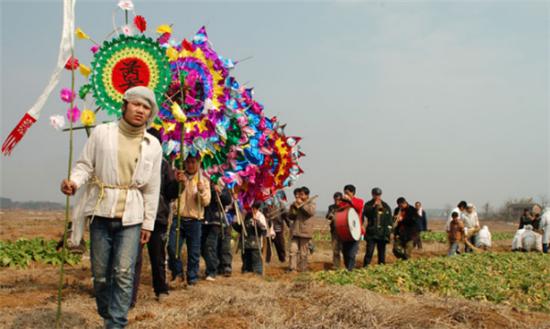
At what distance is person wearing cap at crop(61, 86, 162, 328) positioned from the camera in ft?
15.1

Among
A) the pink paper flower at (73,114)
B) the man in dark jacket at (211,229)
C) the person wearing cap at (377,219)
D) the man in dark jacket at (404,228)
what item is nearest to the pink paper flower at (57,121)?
the pink paper flower at (73,114)

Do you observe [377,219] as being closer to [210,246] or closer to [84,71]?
[210,246]

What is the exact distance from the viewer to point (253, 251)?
35.9 ft

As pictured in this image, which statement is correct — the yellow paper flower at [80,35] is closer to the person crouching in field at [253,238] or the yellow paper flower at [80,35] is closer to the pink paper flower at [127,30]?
the pink paper flower at [127,30]

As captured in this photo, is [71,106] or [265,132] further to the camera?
[265,132]

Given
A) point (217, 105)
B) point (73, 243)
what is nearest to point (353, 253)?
point (217, 105)

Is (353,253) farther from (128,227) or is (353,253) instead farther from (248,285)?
(128,227)

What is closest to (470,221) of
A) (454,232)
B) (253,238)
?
(454,232)

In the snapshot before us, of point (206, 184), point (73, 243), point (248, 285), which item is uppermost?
point (206, 184)

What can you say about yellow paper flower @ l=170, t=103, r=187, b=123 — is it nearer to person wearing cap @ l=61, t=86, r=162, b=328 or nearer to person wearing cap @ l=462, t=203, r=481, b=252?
person wearing cap @ l=61, t=86, r=162, b=328

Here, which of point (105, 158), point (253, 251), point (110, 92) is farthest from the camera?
point (253, 251)

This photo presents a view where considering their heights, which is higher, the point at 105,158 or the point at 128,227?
the point at 105,158

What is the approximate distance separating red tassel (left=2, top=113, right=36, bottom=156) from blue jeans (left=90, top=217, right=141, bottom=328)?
3.09 ft

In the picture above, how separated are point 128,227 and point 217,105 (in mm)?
2770
